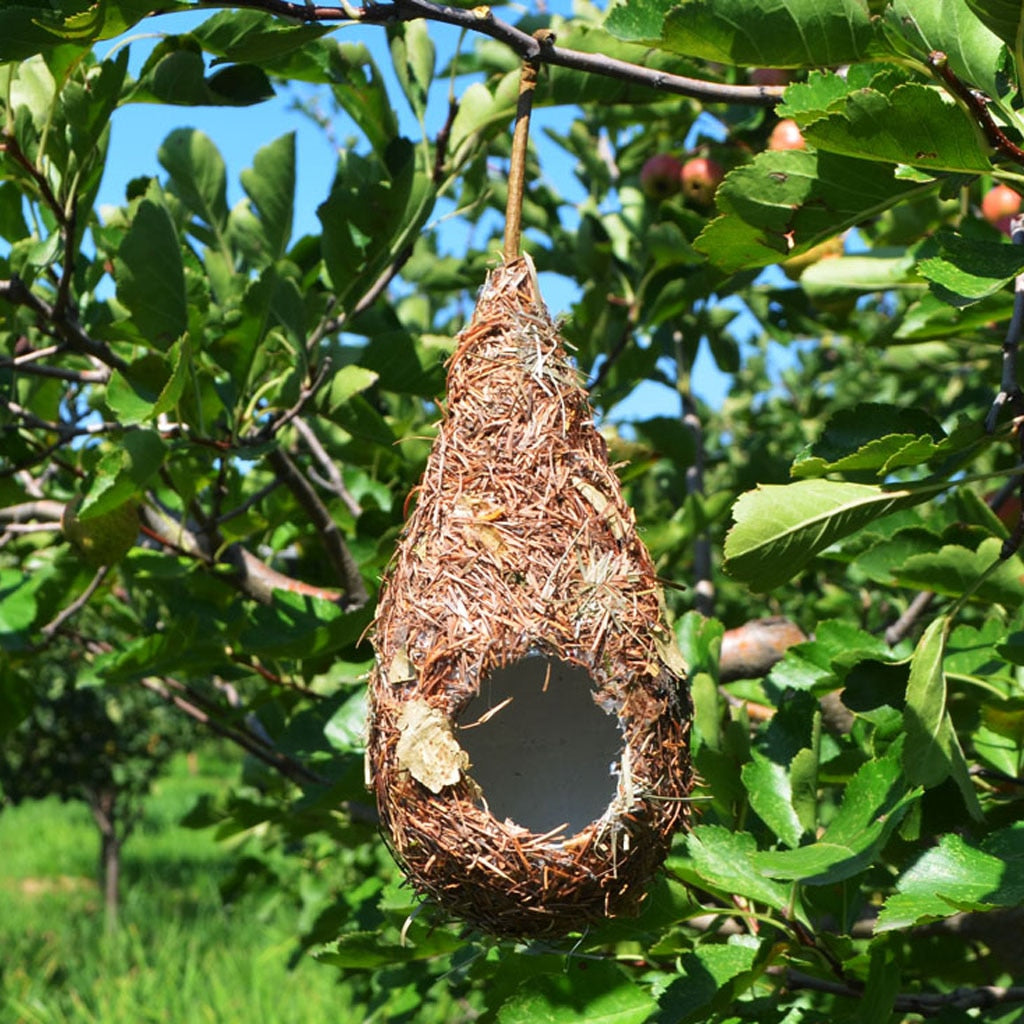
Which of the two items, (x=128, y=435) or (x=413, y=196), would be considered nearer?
(x=128, y=435)

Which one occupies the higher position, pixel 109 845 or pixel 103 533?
pixel 103 533

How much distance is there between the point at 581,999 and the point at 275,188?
1.34 m

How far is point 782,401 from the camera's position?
19.0ft

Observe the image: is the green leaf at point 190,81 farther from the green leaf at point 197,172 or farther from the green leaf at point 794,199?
the green leaf at point 794,199

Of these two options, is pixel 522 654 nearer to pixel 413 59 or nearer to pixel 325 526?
pixel 325 526

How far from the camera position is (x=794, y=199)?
4.37 feet

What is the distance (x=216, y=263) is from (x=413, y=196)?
0.56 meters

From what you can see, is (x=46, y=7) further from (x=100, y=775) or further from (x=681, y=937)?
(x=100, y=775)

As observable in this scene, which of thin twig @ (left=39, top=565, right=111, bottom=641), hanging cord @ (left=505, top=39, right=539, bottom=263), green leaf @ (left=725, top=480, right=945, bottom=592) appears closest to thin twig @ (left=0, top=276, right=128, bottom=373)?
thin twig @ (left=39, top=565, right=111, bottom=641)

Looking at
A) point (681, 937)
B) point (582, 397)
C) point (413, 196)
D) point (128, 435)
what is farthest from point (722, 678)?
point (128, 435)

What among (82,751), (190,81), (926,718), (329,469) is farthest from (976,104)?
(82,751)

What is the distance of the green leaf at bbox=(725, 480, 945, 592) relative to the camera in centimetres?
125

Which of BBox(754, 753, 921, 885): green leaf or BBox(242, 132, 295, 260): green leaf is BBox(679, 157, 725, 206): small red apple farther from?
BBox(754, 753, 921, 885): green leaf

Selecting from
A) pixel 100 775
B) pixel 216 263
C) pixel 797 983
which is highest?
pixel 216 263
